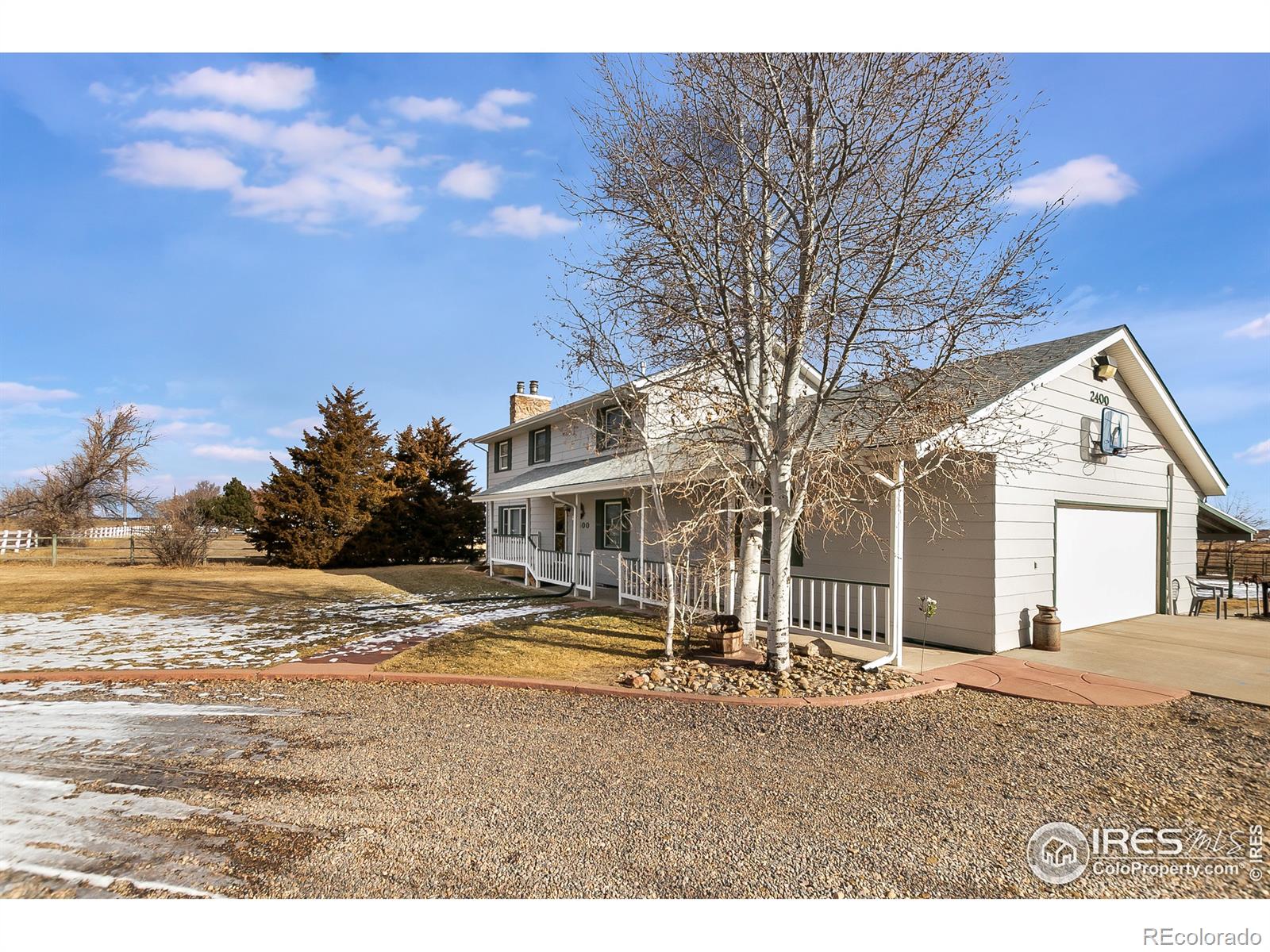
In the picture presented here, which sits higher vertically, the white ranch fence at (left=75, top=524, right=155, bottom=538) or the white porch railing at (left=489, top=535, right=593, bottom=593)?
the white porch railing at (left=489, top=535, right=593, bottom=593)

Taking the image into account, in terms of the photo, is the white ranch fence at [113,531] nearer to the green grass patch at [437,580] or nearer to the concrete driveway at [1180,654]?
the green grass patch at [437,580]

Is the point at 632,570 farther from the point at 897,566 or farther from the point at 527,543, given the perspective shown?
the point at 527,543

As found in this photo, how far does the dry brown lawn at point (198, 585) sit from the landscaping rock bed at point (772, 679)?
1017cm

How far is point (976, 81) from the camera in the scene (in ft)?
21.9

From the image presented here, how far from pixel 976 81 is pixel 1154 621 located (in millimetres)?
10419

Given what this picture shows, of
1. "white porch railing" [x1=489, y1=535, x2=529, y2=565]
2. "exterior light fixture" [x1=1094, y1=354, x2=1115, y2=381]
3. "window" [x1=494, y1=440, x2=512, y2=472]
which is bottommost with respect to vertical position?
"white porch railing" [x1=489, y1=535, x2=529, y2=565]

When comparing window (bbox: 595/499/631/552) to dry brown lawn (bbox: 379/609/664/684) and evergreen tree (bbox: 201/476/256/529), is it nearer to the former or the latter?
dry brown lawn (bbox: 379/609/664/684)

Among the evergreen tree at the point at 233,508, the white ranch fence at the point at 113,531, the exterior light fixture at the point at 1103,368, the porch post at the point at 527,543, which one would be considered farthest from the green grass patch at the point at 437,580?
the white ranch fence at the point at 113,531

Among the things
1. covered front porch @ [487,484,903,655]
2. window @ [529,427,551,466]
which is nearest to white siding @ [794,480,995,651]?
covered front porch @ [487,484,903,655]

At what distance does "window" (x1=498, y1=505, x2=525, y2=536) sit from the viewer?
827 inches

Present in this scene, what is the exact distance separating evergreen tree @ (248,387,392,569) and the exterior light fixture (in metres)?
24.0

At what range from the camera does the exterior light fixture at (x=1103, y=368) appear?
11.0 metres

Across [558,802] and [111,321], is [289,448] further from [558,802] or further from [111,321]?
[558,802]

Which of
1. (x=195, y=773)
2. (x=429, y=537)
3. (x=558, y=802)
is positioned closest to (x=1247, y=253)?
(x=558, y=802)
